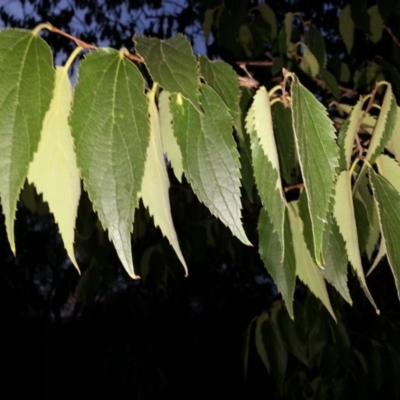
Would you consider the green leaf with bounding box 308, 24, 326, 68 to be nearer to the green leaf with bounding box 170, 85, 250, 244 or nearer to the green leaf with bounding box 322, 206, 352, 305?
the green leaf with bounding box 322, 206, 352, 305

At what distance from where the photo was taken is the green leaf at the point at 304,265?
507 mm

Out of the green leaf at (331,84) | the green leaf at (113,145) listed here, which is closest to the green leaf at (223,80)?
the green leaf at (113,145)

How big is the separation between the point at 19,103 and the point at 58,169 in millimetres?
47

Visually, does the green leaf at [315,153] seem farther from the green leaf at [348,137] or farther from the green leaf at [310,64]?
the green leaf at [310,64]

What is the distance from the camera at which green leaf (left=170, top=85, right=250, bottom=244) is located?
1.04 ft

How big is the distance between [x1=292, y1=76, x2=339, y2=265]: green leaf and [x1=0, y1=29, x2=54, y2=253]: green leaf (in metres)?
0.15

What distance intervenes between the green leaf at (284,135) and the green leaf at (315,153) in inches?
7.6

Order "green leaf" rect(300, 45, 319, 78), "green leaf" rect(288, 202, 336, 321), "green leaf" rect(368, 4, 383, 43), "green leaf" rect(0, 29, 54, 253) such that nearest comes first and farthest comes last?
1. "green leaf" rect(0, 29, 54, 253)
2. "green leaf" rect(288, 202, 336, 321)
3. "green leaf" rect(300, 45, 319, 78)
4. "green leaf" rect(368, 4, 383, 43)

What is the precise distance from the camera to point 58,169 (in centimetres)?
32

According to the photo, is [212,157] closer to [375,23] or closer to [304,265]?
[304,265]

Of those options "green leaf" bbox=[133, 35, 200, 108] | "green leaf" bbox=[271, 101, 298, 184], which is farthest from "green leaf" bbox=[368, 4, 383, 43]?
"green leaf" bbox=[133, 35, 200, 108]

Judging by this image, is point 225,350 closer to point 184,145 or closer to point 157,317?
point 157,317

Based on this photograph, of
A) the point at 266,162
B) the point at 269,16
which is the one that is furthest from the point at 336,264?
the point at 269,16

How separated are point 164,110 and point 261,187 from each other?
106mm
